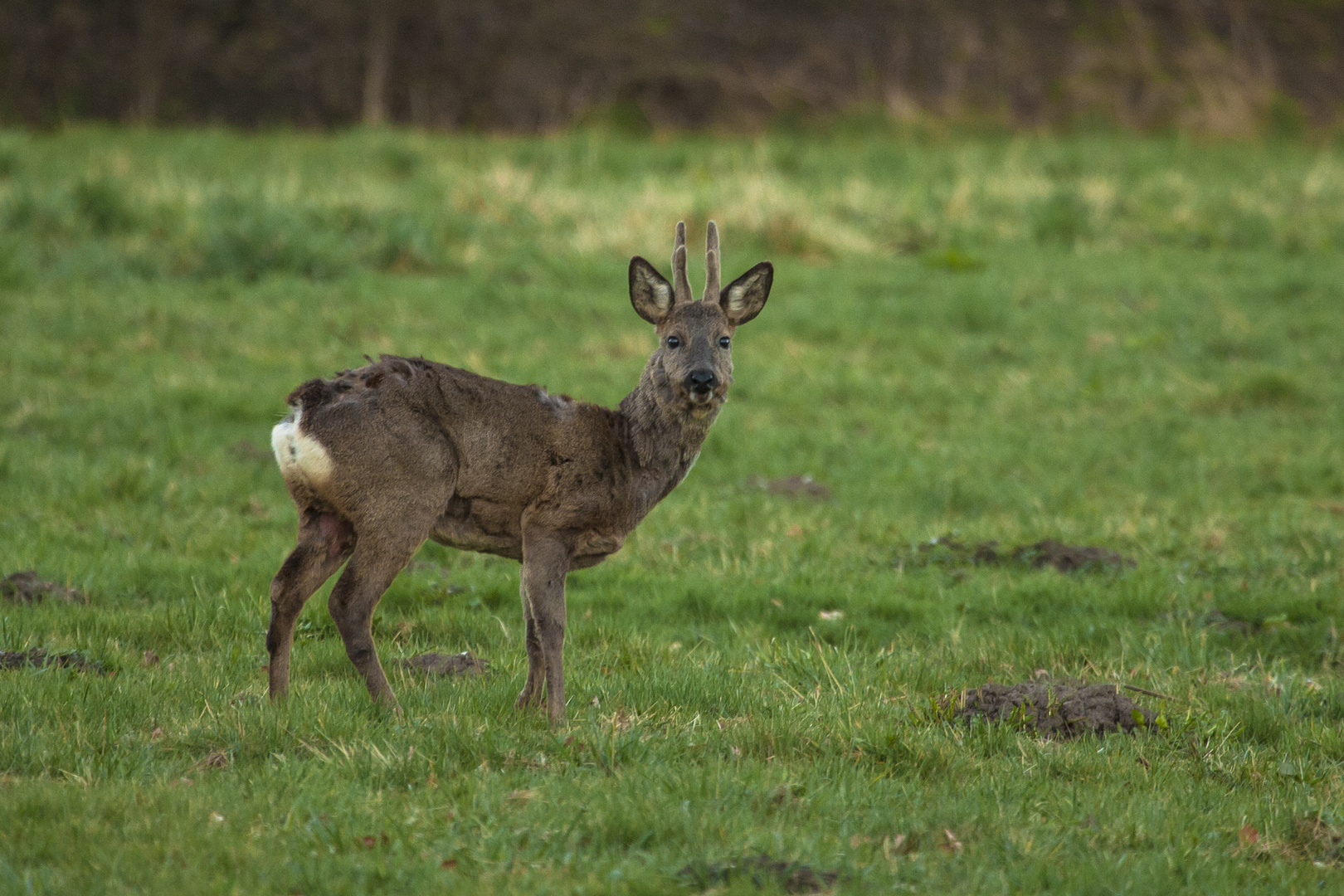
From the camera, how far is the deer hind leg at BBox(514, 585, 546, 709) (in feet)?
18.3

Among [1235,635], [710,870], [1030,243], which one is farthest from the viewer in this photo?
[1030,243]

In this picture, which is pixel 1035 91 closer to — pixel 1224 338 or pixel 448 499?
pixel 1224 338

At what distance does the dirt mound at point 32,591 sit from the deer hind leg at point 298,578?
6.10ft

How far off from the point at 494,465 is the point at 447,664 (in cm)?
101

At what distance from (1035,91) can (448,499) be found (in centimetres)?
2282

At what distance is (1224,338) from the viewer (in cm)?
1372

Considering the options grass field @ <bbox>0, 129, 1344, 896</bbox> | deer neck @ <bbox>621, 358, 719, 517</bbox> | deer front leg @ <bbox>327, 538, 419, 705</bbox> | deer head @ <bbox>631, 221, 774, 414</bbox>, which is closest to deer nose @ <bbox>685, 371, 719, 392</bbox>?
deer head @ <bbox>631, 221, 774, 414</bbox>

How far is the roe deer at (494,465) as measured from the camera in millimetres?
5332

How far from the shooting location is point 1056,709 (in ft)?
18.4

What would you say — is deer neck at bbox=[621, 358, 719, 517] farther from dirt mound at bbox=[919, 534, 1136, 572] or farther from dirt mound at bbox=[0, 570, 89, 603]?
dirt mound at bbox=[0, 570, 89, 603]

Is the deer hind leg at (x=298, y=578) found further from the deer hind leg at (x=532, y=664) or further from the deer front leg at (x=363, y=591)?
the deer hind leg at (x=532, y=664)

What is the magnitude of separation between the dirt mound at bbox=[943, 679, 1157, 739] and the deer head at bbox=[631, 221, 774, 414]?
164 cm

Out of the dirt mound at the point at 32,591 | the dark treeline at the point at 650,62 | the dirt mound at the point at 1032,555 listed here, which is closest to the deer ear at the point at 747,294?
the dirt mound at the point at 1032,555

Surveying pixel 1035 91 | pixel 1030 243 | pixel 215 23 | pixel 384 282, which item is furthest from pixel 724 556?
pixel 215 23
